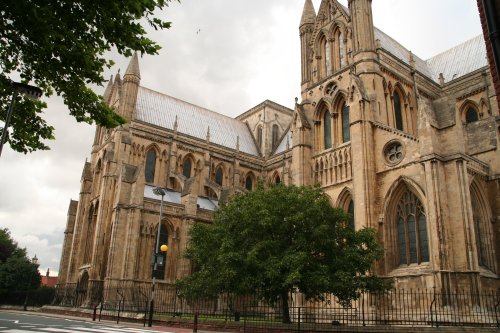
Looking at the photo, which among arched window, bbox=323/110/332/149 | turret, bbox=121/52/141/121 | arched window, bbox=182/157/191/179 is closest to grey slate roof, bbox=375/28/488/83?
arched window, bbox=323/110/332/149

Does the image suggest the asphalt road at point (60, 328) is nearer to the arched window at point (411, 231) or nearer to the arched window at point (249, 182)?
the arched window at point (411, 231)

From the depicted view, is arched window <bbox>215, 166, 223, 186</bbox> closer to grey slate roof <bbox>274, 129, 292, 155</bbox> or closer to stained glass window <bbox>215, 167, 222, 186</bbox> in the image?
stained glass window <bbox>215, 167, 222, 186</bbox>

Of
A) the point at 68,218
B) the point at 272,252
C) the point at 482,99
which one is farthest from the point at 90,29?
the point at 68,218

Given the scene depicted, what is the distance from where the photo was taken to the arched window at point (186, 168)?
40.8 m

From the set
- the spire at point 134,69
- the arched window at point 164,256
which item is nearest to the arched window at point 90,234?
the arched window at point 164,256

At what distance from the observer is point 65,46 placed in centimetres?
927

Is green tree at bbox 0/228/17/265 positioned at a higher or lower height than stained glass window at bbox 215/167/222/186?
lower

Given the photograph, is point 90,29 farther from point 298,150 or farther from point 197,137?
point 197,137

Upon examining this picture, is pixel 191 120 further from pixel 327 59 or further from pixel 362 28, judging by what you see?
pixel 362 28

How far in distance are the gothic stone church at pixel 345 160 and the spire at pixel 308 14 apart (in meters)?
0.15

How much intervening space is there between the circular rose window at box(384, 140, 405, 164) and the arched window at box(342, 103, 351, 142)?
4.24 m

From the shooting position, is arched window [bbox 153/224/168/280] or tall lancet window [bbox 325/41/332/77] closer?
arched window [bbox 153/224/168/280]

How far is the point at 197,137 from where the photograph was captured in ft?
142

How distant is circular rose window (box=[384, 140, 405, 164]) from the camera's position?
85.1 ft
